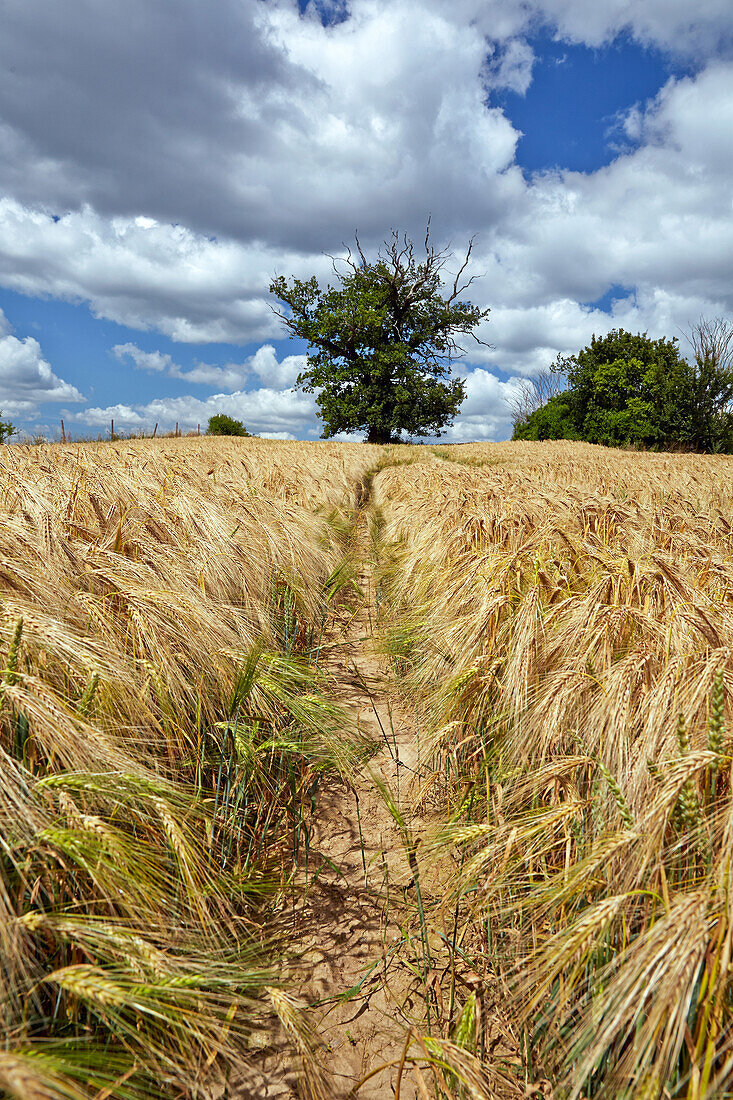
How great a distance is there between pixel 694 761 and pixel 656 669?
55 centimetres

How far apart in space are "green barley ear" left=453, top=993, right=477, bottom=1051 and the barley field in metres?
0.01

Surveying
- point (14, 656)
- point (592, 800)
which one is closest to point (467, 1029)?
point (592, 800)

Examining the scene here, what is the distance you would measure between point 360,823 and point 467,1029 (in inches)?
33.5

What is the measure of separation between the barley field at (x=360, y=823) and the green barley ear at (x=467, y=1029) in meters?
0.01

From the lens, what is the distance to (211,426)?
36.6 meters

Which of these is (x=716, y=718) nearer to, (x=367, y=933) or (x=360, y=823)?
(x=367, y=933)

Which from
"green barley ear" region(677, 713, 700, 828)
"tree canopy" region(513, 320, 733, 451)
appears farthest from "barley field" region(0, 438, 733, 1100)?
"tree canopy" region(513, 320, 733, 451)

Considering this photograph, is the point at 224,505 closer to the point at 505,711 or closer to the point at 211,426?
the point at 505,711

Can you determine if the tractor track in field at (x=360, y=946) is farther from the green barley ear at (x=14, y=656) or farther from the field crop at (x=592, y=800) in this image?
the green barley ear at (x=14, y=656)

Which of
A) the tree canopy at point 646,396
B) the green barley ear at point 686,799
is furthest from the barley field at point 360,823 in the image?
the tree canopy at point 646,396

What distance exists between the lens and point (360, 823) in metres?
2.08

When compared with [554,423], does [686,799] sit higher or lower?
lower

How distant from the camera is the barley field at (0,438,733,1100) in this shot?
1.04m

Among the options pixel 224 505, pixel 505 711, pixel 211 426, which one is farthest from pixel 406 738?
pixel 211 426
